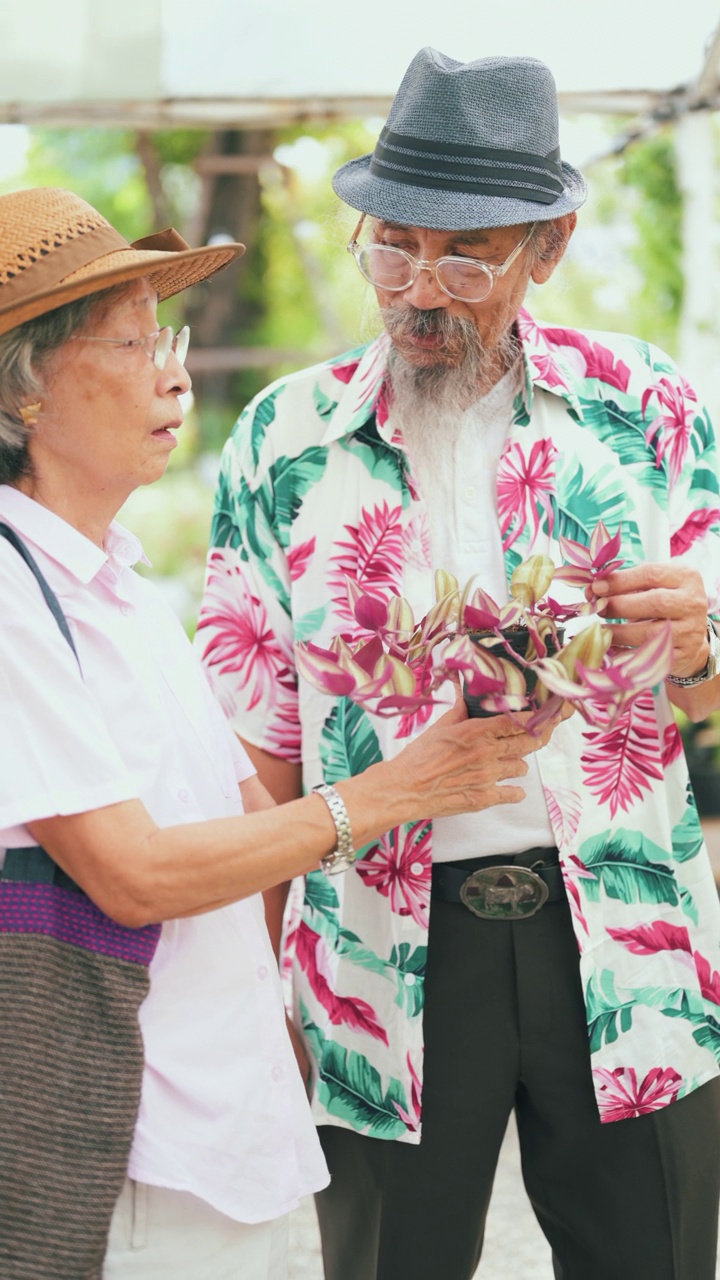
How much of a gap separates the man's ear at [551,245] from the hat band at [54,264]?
0.77m

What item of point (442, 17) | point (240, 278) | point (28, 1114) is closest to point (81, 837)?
point (28, 1114)

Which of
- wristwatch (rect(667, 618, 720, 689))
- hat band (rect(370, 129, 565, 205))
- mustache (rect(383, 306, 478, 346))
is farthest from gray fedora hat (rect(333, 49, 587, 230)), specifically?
wristwatch (rect(667, 618, 720, 689))

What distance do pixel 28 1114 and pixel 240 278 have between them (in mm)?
A: 11908

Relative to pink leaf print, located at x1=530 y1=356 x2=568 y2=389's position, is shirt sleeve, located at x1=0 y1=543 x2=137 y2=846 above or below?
below

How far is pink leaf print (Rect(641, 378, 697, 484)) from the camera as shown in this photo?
2.18 meters

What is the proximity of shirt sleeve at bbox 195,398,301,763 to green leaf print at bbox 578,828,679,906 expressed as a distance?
55 cm

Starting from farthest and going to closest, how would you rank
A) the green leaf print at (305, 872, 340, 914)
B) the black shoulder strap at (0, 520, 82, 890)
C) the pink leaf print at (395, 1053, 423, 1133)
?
the green leaf print at (305, 872, 340, 914) → the pink leaf print at (395, 1053, 423, 1133) → the black shoulder strap at (0, 520, 82, 890)

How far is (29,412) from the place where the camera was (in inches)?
68.3

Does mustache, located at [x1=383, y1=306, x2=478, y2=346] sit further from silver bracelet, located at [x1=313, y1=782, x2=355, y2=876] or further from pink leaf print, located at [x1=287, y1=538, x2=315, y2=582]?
silver bracelet, located at [x1=313, y1=782, x2=355, y2=876]

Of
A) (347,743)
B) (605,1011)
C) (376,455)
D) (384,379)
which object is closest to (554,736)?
(347,743)

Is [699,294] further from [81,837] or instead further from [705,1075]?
[81,837]

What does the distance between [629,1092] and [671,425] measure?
1.09 metres

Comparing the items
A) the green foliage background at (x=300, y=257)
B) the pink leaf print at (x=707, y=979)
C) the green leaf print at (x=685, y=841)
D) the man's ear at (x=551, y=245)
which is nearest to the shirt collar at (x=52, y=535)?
the green foliage background at (x=300, y=257)

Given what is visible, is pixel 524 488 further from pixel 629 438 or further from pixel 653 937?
pixel 653 937
